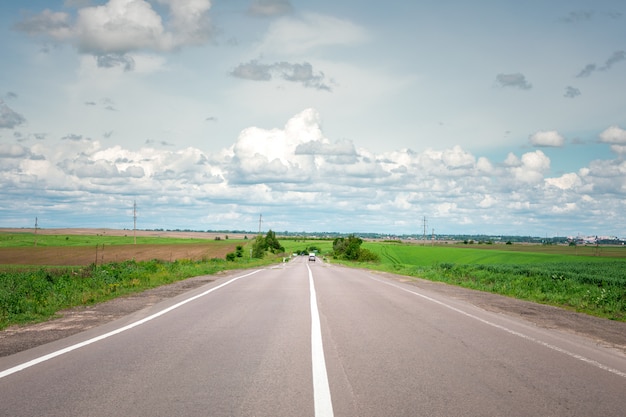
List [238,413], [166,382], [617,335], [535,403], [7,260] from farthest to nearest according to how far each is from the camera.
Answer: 1. [7,260]
2. [617,335]
3. [166,382]
4. [535,403]
5. [238,413]

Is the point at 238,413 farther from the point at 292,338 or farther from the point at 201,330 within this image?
the point at 201,330

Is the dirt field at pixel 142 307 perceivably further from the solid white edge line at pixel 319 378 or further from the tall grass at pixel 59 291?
the solid white edge line at pixel 319 378

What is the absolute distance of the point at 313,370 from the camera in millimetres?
6918

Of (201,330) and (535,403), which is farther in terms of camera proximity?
(201,330)

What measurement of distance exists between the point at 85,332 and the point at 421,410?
7.52 meters

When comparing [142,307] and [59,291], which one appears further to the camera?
[59,291]

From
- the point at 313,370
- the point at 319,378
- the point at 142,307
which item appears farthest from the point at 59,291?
the point at 319,378

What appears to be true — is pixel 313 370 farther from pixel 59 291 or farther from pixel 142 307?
pixel 59 291

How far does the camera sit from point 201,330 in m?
10.1

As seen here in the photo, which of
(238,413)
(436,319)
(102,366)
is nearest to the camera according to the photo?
(238,413)

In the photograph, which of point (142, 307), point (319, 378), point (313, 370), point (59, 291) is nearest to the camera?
point (319, 378)

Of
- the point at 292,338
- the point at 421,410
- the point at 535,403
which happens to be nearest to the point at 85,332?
the point at 292,338

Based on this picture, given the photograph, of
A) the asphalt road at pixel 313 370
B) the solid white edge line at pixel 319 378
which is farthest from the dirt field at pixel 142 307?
the solid white edge line at pixel 319 378

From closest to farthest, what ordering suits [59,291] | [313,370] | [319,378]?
[319,378], [313,370], [59,291]
